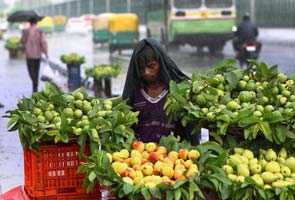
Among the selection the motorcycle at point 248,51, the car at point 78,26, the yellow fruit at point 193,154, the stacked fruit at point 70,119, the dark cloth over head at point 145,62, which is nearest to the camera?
the yellow fruit at point 193,154

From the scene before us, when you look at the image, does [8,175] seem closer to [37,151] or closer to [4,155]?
[4,155]

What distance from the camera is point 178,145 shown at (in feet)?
14.4

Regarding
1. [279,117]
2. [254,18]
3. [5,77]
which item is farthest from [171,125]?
[254,18]

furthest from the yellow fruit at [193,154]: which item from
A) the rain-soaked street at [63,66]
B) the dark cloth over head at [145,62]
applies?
the rain-soaked street at [63,66]

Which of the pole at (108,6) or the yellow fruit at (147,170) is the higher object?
the yellow fruit at (147,170)

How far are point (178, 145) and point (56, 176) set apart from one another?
78cm

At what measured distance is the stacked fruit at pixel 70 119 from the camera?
443 cm

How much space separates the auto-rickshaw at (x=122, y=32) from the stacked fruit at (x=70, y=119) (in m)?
28.5

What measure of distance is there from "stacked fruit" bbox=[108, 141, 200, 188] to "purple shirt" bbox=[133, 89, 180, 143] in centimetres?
75

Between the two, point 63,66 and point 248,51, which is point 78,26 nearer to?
point 63,66

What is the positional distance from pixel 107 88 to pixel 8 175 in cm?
626

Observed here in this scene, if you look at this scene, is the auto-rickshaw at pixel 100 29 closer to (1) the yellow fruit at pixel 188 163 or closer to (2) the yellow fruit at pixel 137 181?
(1) the yellow fruit at pixel 188 163

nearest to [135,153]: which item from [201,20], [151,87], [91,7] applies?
Answer: [151,87]

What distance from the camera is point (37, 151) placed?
4.44 m
